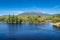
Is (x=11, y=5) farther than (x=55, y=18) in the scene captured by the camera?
No

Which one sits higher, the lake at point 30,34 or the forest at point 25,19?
the forest at point 25,19

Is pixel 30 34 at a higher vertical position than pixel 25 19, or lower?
lower

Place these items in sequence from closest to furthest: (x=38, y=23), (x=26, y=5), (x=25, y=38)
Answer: (x=25, y=38) → (x=26, y=5) → (x=38, y=23)

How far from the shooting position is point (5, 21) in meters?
10.3

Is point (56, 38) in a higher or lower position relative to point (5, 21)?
lower

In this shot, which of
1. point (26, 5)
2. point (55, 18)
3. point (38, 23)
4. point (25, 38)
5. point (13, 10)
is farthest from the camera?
point (38, 23)

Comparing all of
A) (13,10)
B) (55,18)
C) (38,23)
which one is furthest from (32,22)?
(13,10)

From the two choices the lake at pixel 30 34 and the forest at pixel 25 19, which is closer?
the lake at pixel 30 34

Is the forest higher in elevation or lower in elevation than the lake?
higher

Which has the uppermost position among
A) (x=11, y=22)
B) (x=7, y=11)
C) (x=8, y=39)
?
(x=7, y=11)

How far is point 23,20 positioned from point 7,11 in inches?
134

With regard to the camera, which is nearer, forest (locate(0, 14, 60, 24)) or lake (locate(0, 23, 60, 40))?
lake (locate(0, 23, 60, 40))

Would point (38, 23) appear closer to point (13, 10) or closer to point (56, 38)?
point (13, 10)

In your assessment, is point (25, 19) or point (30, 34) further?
point (25, 19)
